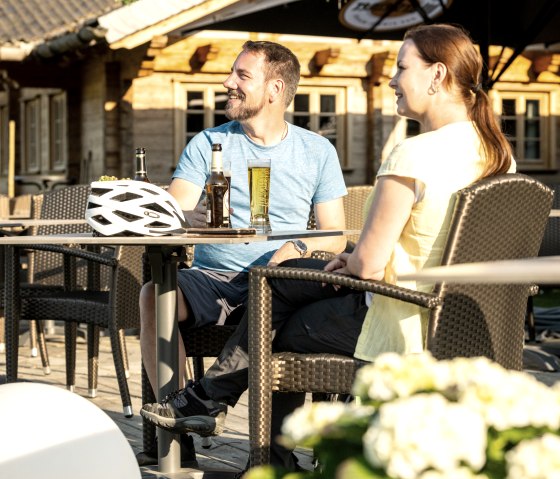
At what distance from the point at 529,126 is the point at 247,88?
1274 centimetres

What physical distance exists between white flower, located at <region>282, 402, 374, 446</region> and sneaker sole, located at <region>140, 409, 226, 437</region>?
2.00 meters

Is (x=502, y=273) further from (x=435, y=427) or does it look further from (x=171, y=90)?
(x=171, y=90)

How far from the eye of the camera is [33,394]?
2521 mm

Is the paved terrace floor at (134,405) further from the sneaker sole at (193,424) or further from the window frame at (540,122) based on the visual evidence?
the window frame at (540,122)

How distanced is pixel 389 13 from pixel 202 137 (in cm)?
528

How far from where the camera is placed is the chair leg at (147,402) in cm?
417

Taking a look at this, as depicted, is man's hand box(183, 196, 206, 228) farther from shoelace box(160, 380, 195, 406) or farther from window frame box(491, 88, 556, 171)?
window frame box(491, 88, 556, 171)

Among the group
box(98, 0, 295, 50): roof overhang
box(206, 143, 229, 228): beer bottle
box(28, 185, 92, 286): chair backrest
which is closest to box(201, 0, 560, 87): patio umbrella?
box(98, 0, 295, 50): roof overhang

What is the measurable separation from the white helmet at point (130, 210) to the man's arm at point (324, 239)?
59 cm

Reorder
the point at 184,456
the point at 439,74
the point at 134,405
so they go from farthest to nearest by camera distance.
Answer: the point at 134,405 → the point at 184,456 → the point at 439,74

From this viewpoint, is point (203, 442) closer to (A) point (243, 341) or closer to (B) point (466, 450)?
(A) point (243, 341)

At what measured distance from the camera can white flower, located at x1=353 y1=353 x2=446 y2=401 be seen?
1.55m

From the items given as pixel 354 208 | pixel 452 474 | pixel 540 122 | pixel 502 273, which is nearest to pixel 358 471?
pixel 452 474

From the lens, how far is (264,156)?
443 centimetres
